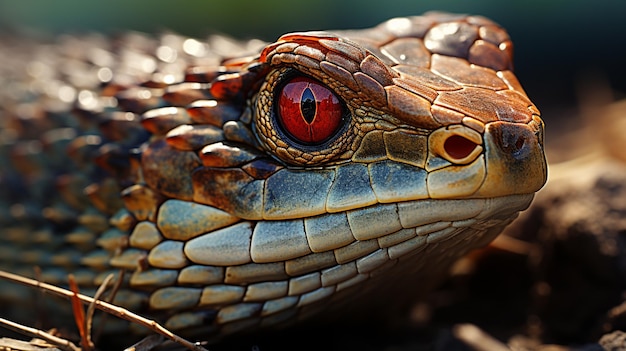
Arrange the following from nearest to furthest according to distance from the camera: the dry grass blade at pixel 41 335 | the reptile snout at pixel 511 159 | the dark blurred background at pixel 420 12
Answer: the reptile snout at pixel 511 159, the dry grass blade at pixel 41 335, the dark blurred background at pixel 420 12

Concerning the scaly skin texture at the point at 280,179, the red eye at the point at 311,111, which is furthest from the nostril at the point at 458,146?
the red eye at the point at 311,111

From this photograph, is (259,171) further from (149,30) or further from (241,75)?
(149,30)

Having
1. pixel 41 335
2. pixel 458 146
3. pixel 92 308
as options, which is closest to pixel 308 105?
pixel 458 146

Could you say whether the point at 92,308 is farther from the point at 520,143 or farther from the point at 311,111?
the point at 520,143

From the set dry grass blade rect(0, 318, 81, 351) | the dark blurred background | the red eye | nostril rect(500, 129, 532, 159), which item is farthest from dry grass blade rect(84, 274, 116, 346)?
the dark blurred background

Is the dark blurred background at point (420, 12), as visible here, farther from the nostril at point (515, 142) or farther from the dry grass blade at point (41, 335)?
the nostril at point (515, 142)

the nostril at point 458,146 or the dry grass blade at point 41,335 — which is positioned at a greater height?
the dry grass blade at point 41,335

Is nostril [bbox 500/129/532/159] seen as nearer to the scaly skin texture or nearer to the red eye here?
the scaly skin texture
